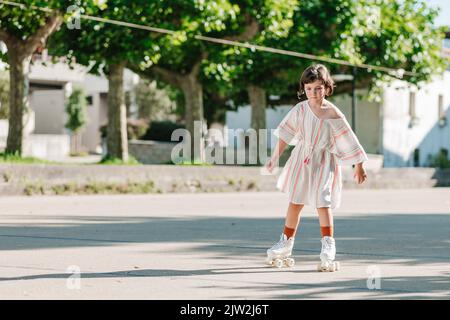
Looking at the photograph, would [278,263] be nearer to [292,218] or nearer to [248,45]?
[292,218]

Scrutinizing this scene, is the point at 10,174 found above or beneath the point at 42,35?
beneath

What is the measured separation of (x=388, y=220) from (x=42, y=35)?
10406mm

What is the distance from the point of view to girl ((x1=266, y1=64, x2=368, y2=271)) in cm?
739

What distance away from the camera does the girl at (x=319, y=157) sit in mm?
7391

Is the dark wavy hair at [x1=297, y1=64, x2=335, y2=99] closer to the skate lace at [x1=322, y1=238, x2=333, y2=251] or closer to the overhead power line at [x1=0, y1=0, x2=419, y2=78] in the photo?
the skate lace at [x1=322, y1=238, x2=333, y2=251]

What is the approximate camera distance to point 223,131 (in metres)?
51.7

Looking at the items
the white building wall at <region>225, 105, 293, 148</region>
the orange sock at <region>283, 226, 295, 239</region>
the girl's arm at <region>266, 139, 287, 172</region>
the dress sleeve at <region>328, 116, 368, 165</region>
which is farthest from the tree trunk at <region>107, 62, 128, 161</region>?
the white building wall at <region>225, 105, 293, 148</region>

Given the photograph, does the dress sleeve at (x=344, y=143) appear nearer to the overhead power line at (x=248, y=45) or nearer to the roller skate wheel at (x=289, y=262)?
the roller skate wheel at (x=289, y=262)

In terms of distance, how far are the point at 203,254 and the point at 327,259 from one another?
1.52 meters

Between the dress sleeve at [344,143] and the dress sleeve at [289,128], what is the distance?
0.32m

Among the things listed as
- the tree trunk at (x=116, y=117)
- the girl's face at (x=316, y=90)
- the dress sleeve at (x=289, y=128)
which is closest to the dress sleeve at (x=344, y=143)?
the girl's face at (x=316, y=90)

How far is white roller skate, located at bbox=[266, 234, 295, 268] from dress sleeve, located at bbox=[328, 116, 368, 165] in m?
0.77

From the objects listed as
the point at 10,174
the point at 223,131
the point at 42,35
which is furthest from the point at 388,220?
the point at 223,131
